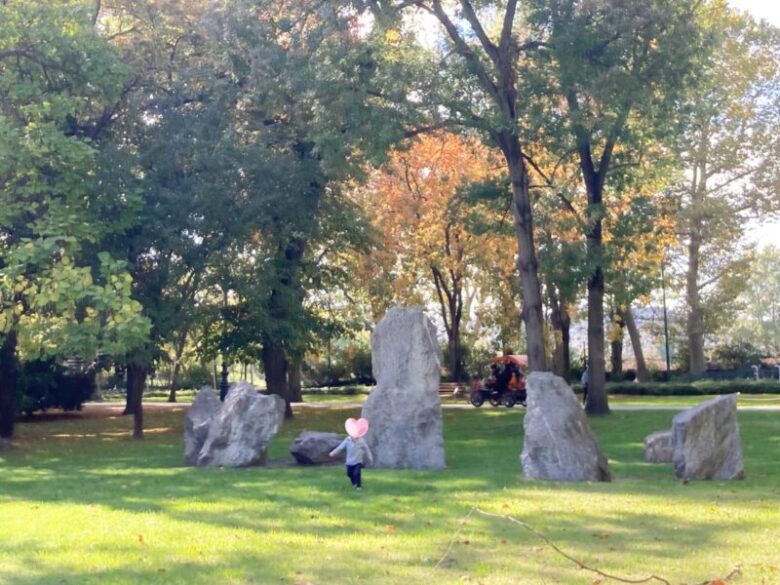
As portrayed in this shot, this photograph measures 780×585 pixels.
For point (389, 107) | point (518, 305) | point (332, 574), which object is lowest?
point (332, 574)

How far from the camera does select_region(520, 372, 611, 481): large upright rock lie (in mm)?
13336

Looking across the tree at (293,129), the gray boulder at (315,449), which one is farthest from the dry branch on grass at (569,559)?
the tree at (293,129)

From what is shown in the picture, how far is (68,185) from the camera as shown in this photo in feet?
63.8

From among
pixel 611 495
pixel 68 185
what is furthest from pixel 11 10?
pixel 611 495

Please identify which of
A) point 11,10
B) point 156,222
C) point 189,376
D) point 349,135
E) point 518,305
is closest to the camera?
point 11,10

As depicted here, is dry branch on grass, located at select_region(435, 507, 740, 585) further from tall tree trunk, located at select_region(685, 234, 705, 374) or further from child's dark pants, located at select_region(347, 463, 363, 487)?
tall tree trunk, located at select_region(685, 234, 705, 374)

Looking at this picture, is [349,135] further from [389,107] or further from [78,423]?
[78,423]

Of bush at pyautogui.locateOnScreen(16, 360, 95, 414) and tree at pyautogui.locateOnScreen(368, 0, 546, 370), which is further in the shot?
bush at pyautogui.locateOnScreen(16, 360, 95, 414)

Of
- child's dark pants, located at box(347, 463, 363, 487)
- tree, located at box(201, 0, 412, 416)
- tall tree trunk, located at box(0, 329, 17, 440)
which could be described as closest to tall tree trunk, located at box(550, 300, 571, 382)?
tree, located at box(201, 0, 412, 416)

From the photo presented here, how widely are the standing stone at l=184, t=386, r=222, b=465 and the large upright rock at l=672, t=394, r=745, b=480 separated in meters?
7.72

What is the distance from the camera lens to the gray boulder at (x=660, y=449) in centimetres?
1627

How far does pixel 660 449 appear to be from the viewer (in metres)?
16.4

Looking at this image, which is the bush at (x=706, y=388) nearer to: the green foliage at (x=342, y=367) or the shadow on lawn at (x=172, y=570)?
the green foliage at (x=342, y=367)

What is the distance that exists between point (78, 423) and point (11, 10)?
17009 mm
